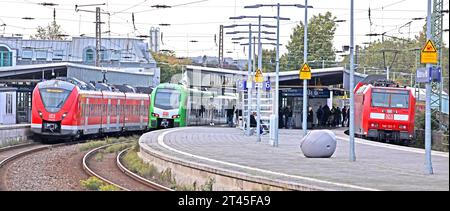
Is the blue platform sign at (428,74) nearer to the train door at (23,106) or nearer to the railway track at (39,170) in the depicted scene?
the railway track at (39,170)

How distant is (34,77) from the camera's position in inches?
2266

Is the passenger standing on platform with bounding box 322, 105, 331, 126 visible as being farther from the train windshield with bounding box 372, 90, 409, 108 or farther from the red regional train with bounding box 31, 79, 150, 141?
the red regional train with bounding box 31, 79, 150, 141

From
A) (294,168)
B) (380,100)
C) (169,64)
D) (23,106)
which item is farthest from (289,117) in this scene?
(169,64)

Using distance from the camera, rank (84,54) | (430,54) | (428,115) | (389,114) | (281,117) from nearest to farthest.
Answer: (430,54), (428,115), (389,114), (281,117), (84,54)

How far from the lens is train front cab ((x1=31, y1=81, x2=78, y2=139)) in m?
35.9

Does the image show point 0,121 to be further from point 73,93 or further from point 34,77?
point 34,77

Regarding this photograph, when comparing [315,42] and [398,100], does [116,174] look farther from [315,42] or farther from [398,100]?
[315,42]

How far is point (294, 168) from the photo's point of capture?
18.0 m

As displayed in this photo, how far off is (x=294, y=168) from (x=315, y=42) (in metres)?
55.8

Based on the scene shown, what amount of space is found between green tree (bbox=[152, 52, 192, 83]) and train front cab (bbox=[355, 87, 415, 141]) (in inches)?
2016

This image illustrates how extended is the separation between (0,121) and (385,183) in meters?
33.0

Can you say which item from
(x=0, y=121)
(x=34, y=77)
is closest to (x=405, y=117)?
(x=0, y=121)

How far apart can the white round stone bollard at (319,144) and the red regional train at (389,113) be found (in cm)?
1392

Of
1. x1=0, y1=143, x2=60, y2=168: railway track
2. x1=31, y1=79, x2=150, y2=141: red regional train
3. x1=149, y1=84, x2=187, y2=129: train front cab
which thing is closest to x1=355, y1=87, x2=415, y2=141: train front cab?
Answer: x1=31, y1=79, x2=150, y2=141: red regional train
